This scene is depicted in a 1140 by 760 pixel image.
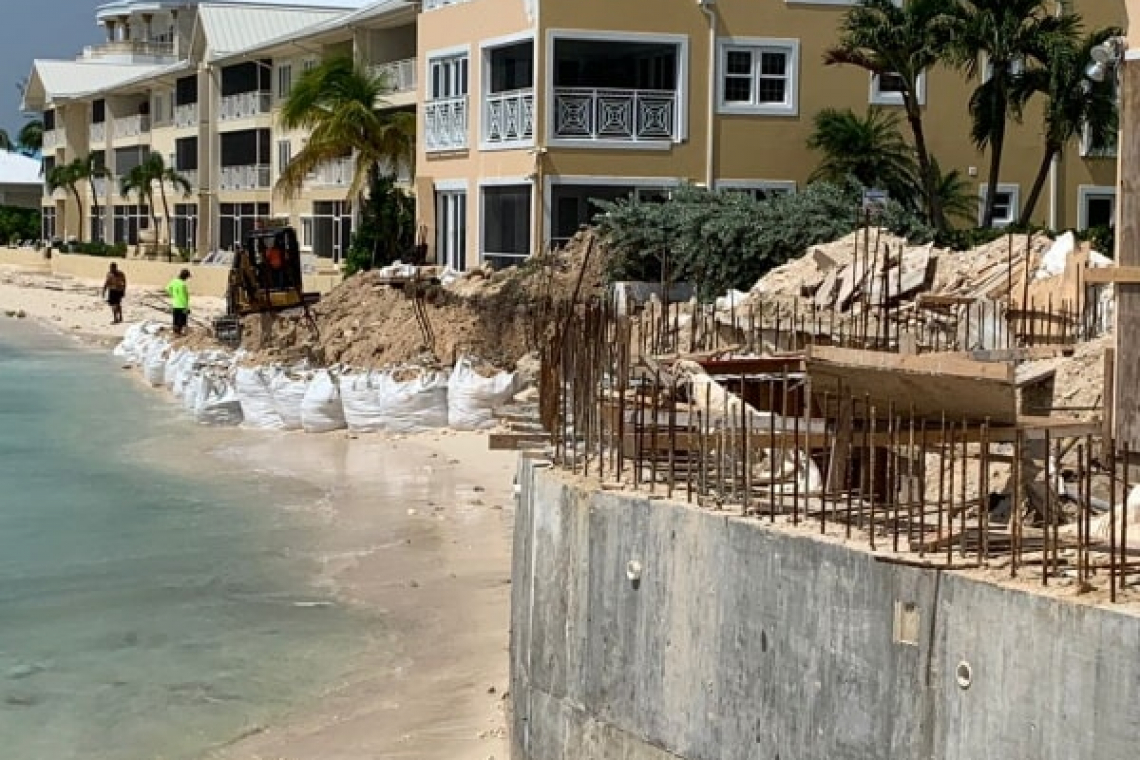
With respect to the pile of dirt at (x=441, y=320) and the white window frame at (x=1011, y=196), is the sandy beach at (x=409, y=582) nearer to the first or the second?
the pile of dirt at (x=441, y=320)

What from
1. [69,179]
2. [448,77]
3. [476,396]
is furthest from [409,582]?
[69,179]

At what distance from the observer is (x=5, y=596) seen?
16703mm

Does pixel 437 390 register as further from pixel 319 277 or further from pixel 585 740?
pixel 319 277

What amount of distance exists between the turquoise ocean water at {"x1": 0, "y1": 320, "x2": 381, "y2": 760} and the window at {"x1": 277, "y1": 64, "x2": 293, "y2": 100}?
A: 102 feet

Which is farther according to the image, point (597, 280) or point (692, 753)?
point (597, 280)

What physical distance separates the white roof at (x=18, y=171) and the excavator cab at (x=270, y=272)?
75.0m

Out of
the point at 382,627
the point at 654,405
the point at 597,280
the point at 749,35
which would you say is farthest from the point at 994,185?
the point at 654,405

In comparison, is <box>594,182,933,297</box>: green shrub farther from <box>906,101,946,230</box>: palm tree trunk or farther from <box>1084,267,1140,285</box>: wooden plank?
<box>1084,267,1140,285</box>: wooden plank

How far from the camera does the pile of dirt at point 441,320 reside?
91.2ft

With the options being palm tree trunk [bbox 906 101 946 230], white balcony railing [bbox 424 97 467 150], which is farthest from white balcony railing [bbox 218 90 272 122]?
palm tree trunk [bbox 906 101 946 230]

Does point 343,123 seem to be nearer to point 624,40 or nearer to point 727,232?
point 624,40

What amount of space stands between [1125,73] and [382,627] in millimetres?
8152

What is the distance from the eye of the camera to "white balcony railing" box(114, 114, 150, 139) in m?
73.9

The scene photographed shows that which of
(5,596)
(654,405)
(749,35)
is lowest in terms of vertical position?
(5,596)
